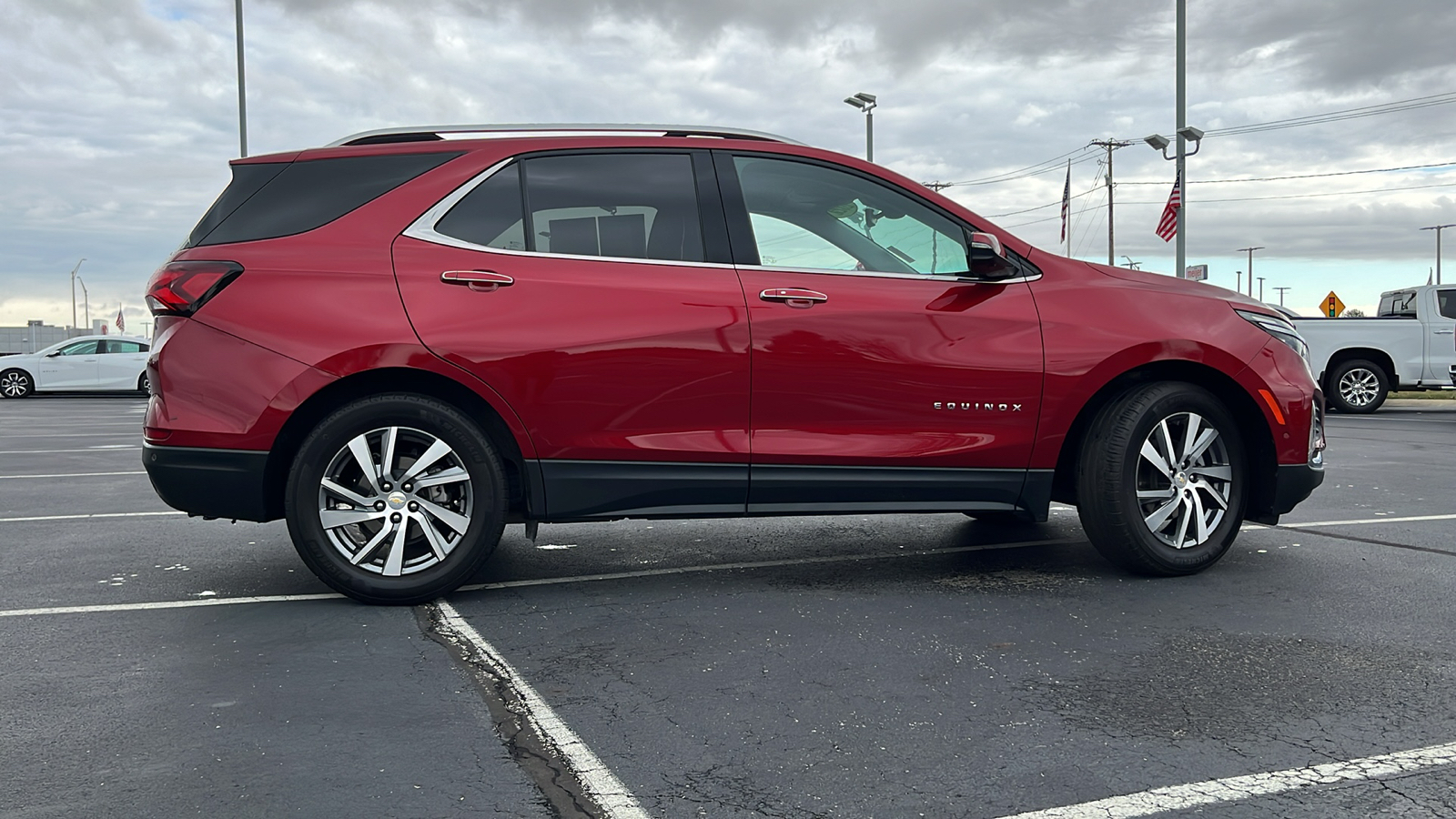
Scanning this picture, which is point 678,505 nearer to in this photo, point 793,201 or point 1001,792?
point 793,201

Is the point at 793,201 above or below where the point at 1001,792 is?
above

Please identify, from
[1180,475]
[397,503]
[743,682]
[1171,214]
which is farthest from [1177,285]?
[1171,214]

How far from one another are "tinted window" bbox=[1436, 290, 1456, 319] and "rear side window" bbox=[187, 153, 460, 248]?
56.9ft

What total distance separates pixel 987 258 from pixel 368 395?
2.51m

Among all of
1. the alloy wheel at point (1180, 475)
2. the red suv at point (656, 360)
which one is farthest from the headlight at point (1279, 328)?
the alloy wheel at point (1180, 475)

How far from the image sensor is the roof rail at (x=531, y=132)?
4.73 meters

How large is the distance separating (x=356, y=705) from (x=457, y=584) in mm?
1178

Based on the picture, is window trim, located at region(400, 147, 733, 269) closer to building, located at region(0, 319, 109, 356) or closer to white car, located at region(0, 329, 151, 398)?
white car, located at region(0, 329, 151, 398)

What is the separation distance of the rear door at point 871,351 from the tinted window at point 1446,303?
15713 millimetres

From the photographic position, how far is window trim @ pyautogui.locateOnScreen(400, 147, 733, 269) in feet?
14.8

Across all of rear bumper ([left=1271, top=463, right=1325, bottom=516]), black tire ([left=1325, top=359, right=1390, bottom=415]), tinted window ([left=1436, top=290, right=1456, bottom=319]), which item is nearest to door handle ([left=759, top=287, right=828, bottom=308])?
rear bumper ([left=1271, top=463, right=1325, bottom=516])

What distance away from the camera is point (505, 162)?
15.2ft

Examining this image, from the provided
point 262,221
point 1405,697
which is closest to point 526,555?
point 262,221

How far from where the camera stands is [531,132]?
4.77 meters
